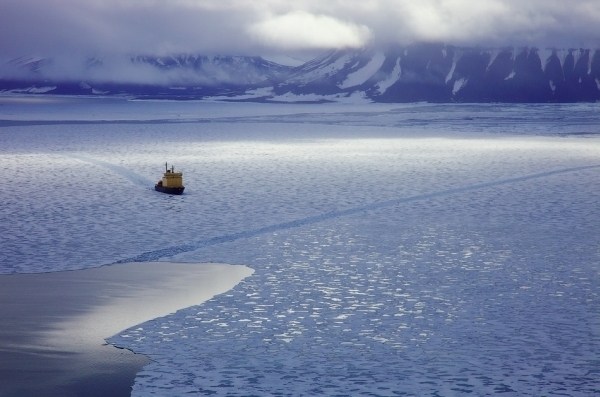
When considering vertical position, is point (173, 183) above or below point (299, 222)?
above

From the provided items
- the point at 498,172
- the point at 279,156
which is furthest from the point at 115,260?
the point at 279,156

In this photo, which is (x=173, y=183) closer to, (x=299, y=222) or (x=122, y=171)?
(x=299, y=222)

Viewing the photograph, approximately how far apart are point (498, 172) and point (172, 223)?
12.0m

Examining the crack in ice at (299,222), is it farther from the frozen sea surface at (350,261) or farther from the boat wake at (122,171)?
the boat wake at (122,171)

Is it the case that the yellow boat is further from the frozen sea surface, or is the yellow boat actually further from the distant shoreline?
the distant shoreline

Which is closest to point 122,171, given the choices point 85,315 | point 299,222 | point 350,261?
point 299,222

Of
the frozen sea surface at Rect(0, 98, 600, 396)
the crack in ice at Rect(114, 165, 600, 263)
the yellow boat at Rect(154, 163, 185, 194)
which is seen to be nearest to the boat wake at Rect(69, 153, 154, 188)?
the frozen sea surface at Rect(0, 98, 600, 396)

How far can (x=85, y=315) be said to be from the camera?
8.75 meters

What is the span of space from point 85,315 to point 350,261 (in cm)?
391

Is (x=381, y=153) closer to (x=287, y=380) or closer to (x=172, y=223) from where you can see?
(x=172, y=223)

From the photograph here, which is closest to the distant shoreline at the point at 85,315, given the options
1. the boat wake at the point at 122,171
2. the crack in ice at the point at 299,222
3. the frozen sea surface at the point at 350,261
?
the frozen sea surface at the point at 350,261

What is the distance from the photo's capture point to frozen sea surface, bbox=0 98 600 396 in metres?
7.13

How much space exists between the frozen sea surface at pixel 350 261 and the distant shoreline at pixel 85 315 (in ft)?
0.86

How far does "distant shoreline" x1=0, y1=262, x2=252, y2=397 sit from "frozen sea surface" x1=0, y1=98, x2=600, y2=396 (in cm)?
26
